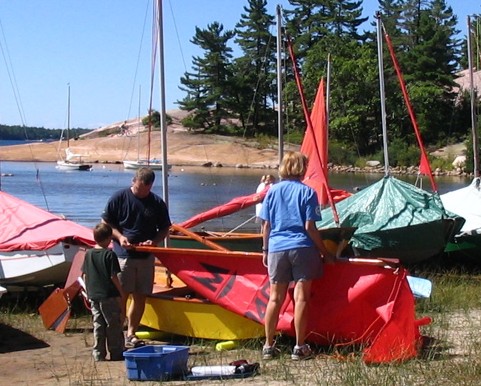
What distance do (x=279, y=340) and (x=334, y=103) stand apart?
6102cm

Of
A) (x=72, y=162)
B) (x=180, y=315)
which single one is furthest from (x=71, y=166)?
(x=180, y=315)

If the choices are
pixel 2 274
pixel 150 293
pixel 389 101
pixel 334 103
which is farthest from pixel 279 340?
pixel 334 103

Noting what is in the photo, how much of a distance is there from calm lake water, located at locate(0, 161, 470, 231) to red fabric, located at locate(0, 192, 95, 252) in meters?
13.4

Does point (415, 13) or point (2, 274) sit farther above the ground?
point (415, 13)

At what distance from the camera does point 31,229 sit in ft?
34.8

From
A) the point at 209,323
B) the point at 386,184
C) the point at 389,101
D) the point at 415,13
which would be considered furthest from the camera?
the point at 415,13

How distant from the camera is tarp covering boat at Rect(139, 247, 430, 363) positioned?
729 cm

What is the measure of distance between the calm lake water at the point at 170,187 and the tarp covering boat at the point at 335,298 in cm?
1599

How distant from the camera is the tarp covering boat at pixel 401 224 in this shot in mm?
12688

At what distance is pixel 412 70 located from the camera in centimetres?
6800

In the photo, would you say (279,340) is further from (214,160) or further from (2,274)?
(214,160)

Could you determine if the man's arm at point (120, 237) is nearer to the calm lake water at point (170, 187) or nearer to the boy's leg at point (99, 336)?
the boy's leg at point (99, 336)

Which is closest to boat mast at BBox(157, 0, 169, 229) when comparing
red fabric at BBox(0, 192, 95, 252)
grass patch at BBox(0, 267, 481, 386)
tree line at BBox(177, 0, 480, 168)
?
red fabric at BBox(0, 192, 95, 252)

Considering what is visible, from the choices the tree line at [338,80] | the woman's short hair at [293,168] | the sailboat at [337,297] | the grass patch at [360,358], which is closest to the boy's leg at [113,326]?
the grass patch at [360,358]
